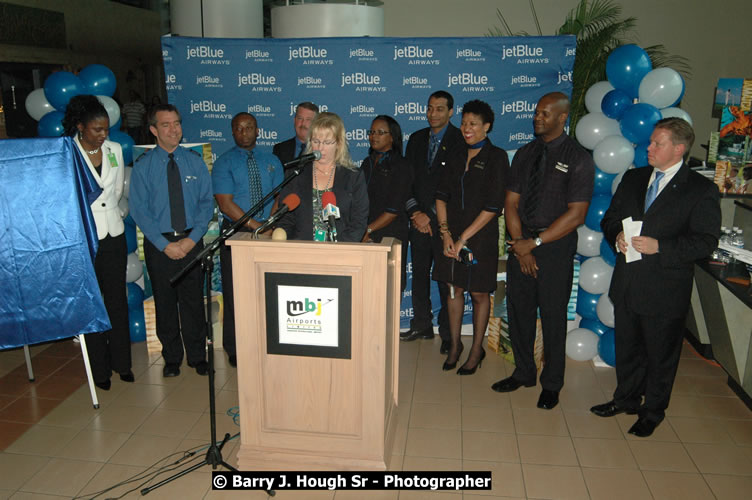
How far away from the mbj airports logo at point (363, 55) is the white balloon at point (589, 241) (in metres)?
2.25

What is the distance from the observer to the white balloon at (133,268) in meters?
4.69

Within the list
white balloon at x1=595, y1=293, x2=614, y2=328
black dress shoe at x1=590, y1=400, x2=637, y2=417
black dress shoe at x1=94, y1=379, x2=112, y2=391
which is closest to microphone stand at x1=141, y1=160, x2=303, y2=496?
black dress shoe at x1=94, y1=379, x2=112, y2=391

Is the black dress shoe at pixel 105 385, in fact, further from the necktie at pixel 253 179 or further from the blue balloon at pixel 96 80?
the blue balloon at pixel 96 80

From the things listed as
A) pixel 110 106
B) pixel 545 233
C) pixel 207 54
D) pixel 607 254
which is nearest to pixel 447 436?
pixel 545 233

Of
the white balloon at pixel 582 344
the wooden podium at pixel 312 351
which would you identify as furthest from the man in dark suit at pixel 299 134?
the white balloon at pixel 582 344

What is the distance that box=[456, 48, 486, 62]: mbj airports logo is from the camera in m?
4.89

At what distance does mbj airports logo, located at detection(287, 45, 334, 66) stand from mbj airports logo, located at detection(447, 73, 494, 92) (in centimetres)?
106

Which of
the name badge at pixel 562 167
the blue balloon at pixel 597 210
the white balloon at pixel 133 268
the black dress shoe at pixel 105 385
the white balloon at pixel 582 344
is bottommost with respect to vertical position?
the black dress shoe at pixel 105 385

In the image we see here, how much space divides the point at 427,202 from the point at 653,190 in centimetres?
165

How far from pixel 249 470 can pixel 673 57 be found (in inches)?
323

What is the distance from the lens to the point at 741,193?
4680mm

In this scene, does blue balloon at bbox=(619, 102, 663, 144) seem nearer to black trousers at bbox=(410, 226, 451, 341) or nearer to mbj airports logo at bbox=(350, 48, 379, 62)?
black trousers at bbox=(410, 226, 451, 341)

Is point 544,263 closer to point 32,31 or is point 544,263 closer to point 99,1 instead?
point 32,31

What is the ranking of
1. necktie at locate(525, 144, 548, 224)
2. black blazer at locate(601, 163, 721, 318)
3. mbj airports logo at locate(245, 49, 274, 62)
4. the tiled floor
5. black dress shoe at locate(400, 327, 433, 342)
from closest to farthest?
1. the tiled floor
2. black blazer at locate(601, 163, 721, 318)
3. necktie at locate(525, 144, 548, 224)
4. black dress shoe at locate(400, 327, 433, 342)
5. mbj airports logo at locate(245, 49, 274, 62)
